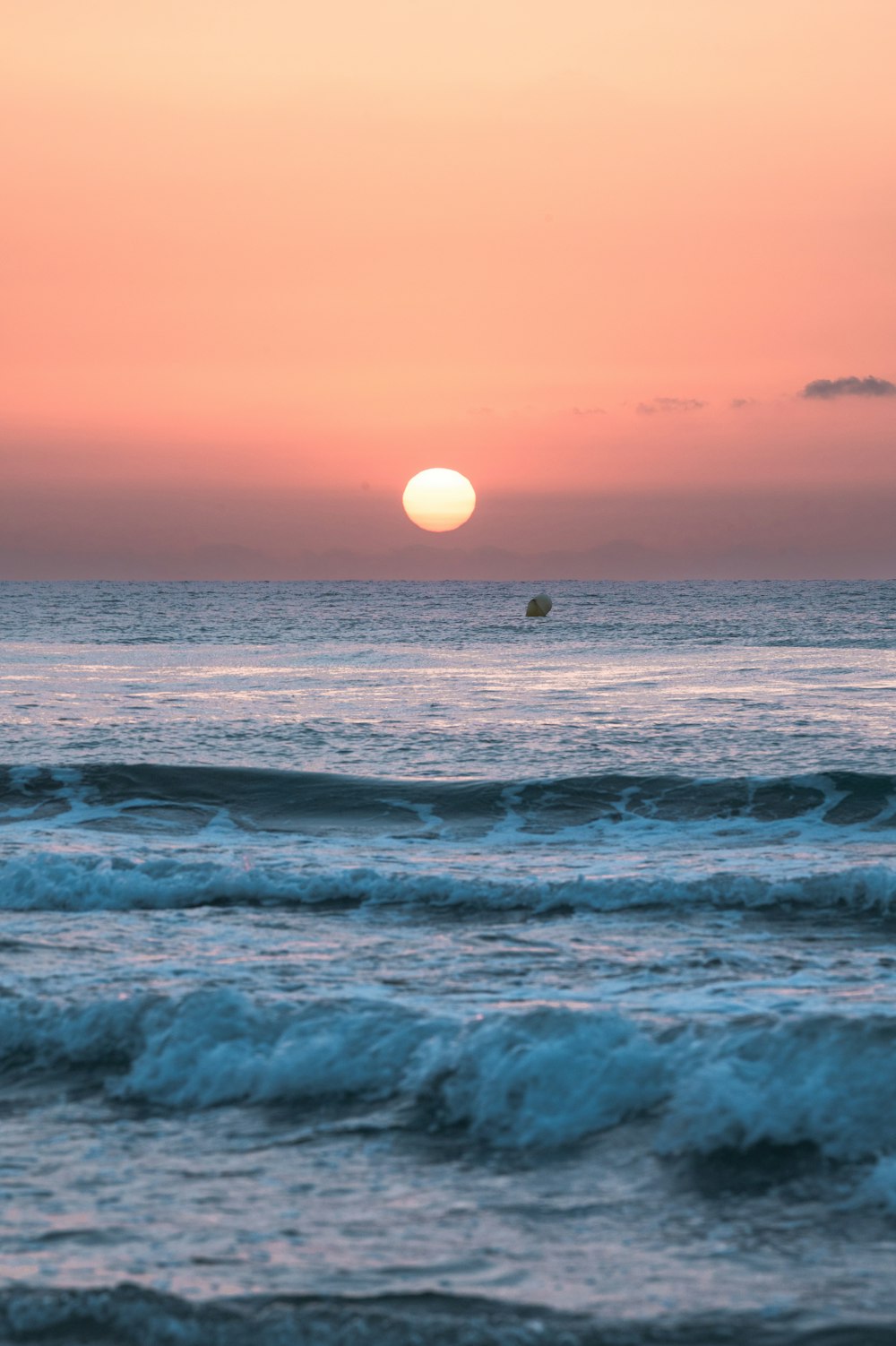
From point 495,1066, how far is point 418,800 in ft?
35.6

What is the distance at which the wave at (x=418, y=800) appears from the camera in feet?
55.3

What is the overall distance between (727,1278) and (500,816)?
12304 millimetres

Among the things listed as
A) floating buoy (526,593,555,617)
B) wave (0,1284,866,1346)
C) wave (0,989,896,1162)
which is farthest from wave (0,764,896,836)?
floating buoy (526,593,555,617)

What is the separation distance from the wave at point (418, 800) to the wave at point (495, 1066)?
8.30 m

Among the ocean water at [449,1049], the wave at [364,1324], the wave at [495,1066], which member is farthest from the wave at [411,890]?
the wave at [364,1324]

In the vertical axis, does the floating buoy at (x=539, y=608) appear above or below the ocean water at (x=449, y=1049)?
above

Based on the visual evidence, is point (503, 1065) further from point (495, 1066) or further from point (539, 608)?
point (539, 608)

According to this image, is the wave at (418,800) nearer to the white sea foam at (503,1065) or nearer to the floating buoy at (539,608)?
the white sea foam at (503,1065)

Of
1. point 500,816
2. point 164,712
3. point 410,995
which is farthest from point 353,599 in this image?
point 410,995

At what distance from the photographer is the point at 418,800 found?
18.0m

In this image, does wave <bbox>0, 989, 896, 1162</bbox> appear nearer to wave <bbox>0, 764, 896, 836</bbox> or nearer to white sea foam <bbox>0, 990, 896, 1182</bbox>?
white sea foam <bbox>0, 990, 896, 1182</bbox>

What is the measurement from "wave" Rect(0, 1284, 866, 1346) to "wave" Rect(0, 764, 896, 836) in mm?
11417

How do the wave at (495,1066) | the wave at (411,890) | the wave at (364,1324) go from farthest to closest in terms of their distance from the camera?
the wave at (411,890)
the wave at (495,1066)
the wave at (364,1324)

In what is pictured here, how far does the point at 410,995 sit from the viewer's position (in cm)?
860
